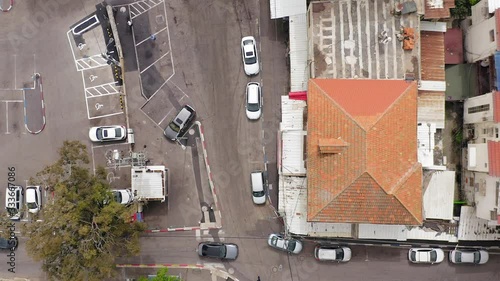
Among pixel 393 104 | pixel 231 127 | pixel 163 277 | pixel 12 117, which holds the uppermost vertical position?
pixel 12 117

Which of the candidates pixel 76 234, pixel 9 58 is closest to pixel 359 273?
pixel 76 234

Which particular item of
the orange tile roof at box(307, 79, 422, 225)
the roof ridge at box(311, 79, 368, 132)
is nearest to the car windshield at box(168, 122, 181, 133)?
the orange tile roof at box(307, 79, 422, 225)

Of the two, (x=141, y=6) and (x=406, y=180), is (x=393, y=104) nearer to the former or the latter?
(x=406, y=180)

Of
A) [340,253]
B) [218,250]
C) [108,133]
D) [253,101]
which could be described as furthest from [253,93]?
[340,253]

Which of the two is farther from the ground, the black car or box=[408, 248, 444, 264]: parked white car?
the black car

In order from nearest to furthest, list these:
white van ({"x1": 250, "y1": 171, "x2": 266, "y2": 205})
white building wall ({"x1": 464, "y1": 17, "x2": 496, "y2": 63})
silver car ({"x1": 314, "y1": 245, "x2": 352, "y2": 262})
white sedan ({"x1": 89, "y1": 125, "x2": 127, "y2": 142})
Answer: white building wall ({"x1": 464, "y1": 17, "x2": 496, "y2": 63}) → silver car ({"x1": 314, "y1": 245, "x2": 352, "y2": 262}) → white van ({"x1": 250, "y1": 171, "x2": 266, "y2": 205}) → white sedan ({"x1": 89, "y1": 125, "x2": 127, "y2": 142})

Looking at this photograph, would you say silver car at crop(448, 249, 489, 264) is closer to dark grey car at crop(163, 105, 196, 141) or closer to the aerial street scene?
the aerial street scene
